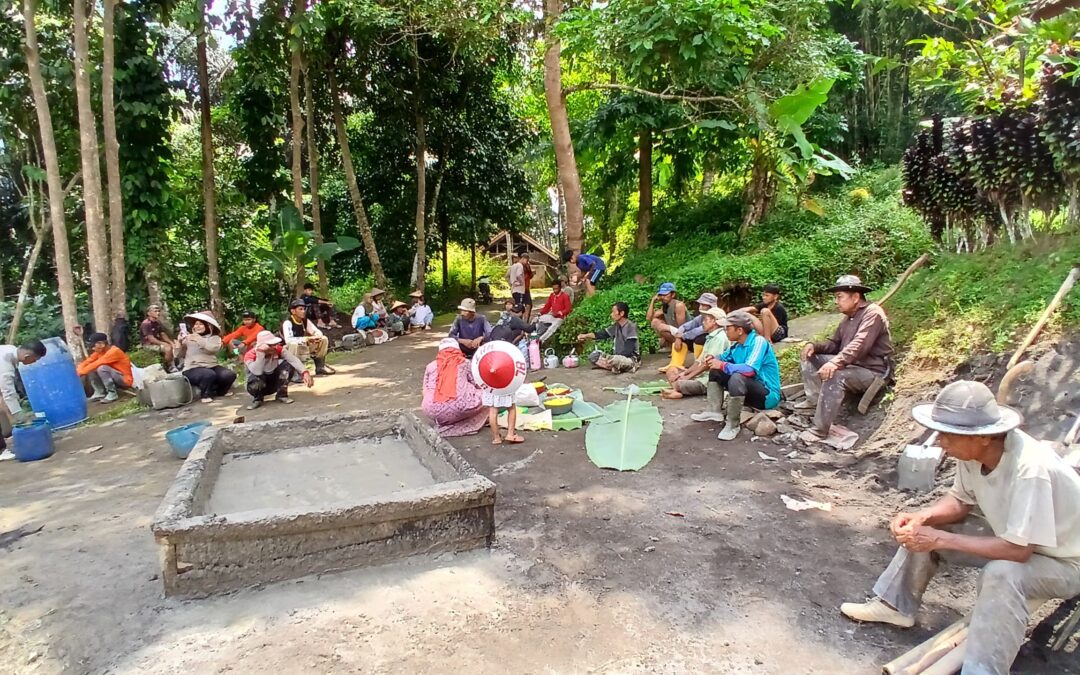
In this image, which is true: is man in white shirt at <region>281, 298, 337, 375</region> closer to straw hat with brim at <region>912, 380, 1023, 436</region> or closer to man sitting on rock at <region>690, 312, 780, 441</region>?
man sitting on rock at <region>690, 312, 780, 441</region>

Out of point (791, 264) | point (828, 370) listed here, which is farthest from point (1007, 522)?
point (791, 264)

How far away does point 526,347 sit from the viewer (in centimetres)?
977

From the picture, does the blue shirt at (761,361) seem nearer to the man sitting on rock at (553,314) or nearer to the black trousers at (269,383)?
the man sitting on rock at (553,314)

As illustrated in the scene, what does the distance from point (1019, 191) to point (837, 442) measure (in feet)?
10.5

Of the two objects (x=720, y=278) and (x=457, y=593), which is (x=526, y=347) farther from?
(x=457, y=593)

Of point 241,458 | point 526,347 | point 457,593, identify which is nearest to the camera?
point 457,593

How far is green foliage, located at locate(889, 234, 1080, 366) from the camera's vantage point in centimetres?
559

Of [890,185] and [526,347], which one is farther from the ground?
[890,185]

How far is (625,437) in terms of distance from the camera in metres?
6.14

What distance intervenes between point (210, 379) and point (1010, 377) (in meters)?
8.74

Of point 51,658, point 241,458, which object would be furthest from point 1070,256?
point 51,658

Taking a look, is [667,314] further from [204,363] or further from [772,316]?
[204,363]

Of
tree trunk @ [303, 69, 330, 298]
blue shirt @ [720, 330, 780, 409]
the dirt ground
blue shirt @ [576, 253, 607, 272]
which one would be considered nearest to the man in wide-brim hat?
the dirt ground

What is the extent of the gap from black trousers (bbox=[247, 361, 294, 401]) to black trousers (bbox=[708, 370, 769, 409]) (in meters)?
5.37
